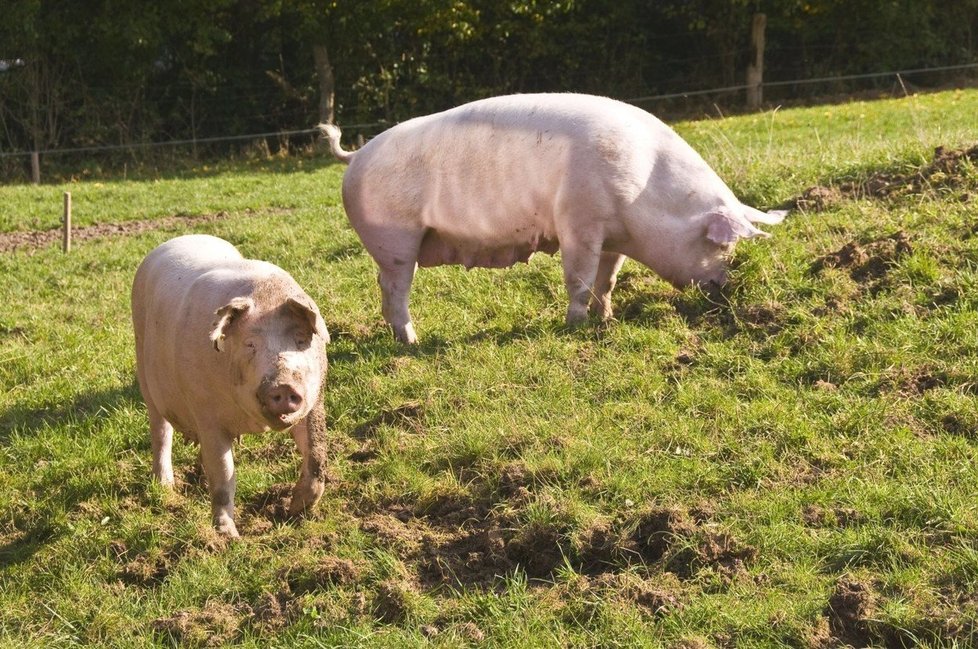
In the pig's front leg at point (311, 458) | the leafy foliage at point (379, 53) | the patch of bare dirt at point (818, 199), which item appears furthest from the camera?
the leafy foliage at point (379, 53)

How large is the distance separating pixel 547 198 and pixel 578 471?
2537 millimetres

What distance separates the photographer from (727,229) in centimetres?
775

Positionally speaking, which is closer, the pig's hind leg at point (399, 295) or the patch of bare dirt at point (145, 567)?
the patch of bare dirt at point (145, 567)

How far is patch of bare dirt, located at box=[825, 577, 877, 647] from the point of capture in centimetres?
449

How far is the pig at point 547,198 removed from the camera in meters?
7.75

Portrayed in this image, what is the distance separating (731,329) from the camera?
294 inches

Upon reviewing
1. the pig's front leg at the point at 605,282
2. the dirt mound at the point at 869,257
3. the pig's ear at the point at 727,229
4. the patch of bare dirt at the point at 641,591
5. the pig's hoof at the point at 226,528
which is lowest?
the pig's hoof at the point at 226,528

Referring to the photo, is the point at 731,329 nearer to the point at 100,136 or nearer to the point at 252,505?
the point at 252,505

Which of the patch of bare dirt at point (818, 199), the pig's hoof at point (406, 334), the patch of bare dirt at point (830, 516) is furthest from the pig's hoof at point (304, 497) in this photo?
the patch of bare dirt at point (818, 199)

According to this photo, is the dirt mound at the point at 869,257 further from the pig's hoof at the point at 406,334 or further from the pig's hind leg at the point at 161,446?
the pig's hind leg at the point at 161,446

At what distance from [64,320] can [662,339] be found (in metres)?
5.07

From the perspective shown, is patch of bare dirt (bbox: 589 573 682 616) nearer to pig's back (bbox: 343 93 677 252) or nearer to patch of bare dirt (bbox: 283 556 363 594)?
patch of bare dirt (bbox: 283 556 363 594)

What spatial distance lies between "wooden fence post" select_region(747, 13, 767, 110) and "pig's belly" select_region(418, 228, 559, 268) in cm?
1826

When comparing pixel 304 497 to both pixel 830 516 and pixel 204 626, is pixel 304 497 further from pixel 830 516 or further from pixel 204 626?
pixel 830 516
